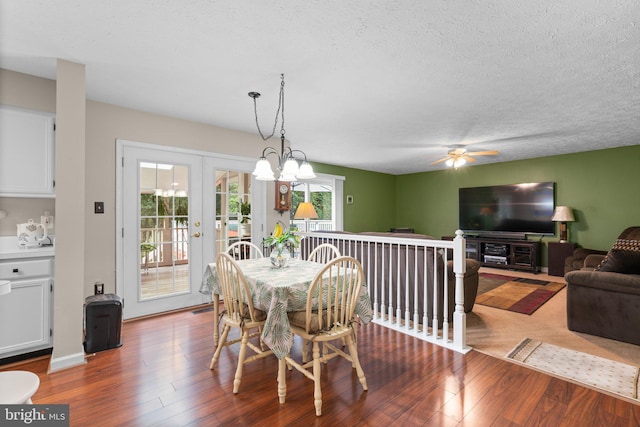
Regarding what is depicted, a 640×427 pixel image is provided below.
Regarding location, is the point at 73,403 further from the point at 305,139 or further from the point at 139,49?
the point at 305,139

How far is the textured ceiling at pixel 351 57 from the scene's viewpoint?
6.08 feet

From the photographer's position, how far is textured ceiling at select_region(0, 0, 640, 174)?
1.85 m

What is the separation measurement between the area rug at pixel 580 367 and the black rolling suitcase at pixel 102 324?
3.35 metres

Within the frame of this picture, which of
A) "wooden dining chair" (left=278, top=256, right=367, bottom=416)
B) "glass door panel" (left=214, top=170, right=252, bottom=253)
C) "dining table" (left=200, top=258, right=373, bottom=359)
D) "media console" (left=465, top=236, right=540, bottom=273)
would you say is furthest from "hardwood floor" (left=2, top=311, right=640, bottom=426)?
"media console" (left=465, top=236, right=540, bottom=273)

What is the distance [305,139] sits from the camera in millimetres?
4875

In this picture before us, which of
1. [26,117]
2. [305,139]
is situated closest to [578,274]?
[305,139]

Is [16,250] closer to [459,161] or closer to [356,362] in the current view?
[356,362]

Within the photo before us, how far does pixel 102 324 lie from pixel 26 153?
1.60 metres

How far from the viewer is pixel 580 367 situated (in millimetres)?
2385

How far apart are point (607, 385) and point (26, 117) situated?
4.96 meters

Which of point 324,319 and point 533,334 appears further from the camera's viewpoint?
point 533,334

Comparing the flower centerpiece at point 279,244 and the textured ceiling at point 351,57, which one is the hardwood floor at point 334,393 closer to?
the flower centerpiece at point 279,244

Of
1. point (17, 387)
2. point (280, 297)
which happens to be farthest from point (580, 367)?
point (17, 387)

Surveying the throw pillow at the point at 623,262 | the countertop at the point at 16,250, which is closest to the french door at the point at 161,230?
the countertop at the point at 16,250
